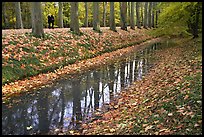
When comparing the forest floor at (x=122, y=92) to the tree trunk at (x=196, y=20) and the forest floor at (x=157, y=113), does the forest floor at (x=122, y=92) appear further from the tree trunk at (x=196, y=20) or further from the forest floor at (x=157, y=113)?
the tree trunk at (x=196, y=20)

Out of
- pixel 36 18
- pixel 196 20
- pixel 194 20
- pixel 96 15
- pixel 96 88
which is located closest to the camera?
pixel 96 88

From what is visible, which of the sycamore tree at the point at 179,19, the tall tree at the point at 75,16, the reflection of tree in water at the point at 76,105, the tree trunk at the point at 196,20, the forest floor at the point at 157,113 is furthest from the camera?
the tall tree at the point at 75,16

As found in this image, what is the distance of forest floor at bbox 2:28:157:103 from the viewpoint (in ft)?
35.5

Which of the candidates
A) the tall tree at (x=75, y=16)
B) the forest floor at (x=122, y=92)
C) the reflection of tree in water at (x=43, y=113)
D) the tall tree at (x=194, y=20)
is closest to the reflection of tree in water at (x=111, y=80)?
the forest floor at (x=122, y=92)

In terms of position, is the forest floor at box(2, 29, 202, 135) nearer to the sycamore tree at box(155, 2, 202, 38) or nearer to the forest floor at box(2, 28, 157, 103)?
the forest floor at box(2, 28, 157, 103)

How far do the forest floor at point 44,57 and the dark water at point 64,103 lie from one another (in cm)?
84

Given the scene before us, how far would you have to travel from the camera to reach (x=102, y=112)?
7688mm

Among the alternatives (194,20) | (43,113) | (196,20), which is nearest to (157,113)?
(43,113)

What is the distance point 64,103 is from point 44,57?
5.70 metres

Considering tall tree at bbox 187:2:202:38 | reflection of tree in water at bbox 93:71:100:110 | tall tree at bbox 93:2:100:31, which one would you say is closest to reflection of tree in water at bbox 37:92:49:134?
reflection of tree in water at bbox 93:71:100:110

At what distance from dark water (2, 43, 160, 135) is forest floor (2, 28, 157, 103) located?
0.84 m

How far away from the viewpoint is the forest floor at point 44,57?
10.8 meters

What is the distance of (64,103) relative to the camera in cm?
858

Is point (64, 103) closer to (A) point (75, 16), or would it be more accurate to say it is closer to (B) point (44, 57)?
(B) point (44, 57)
